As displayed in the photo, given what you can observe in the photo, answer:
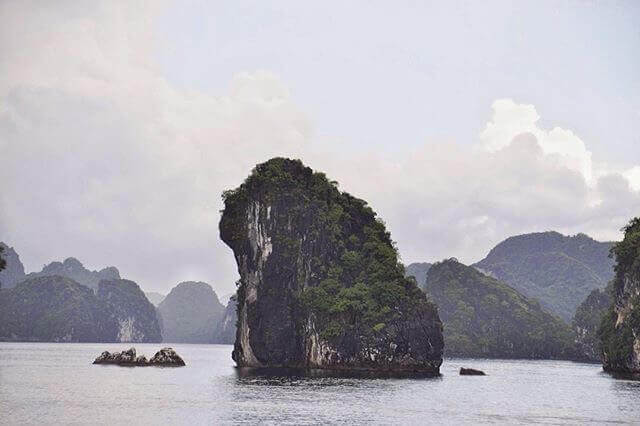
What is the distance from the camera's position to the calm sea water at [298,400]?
5103 cm

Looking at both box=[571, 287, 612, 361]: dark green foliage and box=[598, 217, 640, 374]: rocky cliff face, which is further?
box=[571, 287, 612, 361]: dark green foliage

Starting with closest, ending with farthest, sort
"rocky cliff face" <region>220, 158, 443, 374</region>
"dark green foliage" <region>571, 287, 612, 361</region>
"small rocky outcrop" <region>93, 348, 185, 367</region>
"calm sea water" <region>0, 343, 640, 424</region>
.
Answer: "calm sea water" <region>0, 343, 640, 424</region> < "rocky cliff face" <region>220, 158, 443, 374</region> < "small rocky outcrop" <region>93, 348, 185, 367</region> < "dark green foliage" <region>571, 287, 612, 361</region>

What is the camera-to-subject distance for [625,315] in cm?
10819

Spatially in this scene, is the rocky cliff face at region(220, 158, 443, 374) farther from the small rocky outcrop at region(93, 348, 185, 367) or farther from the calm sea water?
the calm sea water

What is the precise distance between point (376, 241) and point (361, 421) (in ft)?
227

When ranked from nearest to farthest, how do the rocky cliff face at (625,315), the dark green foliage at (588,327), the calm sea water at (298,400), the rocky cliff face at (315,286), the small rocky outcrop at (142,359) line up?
the calm sea water at (298,400), the rocky cliff face at (625,315), the rocky cliff face at (315,286), the small rocky outcrop at (142,359), the dark green foliage at (588,327)

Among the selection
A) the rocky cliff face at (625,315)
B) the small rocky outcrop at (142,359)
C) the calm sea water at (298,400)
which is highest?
the rocky cliff face at (625,315)

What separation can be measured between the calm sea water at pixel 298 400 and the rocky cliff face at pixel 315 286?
14060 millimetres

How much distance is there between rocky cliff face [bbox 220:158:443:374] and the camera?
104m

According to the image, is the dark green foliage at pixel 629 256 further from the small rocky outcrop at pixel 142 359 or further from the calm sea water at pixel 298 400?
the small rocky outcrop at pixel 142 359

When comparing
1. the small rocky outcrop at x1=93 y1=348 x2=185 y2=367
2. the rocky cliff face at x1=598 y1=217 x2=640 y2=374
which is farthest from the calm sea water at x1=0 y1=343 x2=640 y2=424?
the small rocky outcrop at x1=93 y1=348 x2=185 y2=367

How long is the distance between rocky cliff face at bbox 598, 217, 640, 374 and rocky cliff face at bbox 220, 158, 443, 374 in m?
25.5

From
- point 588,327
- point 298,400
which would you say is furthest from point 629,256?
point 588,327

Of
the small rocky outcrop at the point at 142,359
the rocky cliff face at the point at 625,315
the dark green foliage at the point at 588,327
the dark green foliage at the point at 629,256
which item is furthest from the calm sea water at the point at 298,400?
the dark green foliage at the point at 588,327
